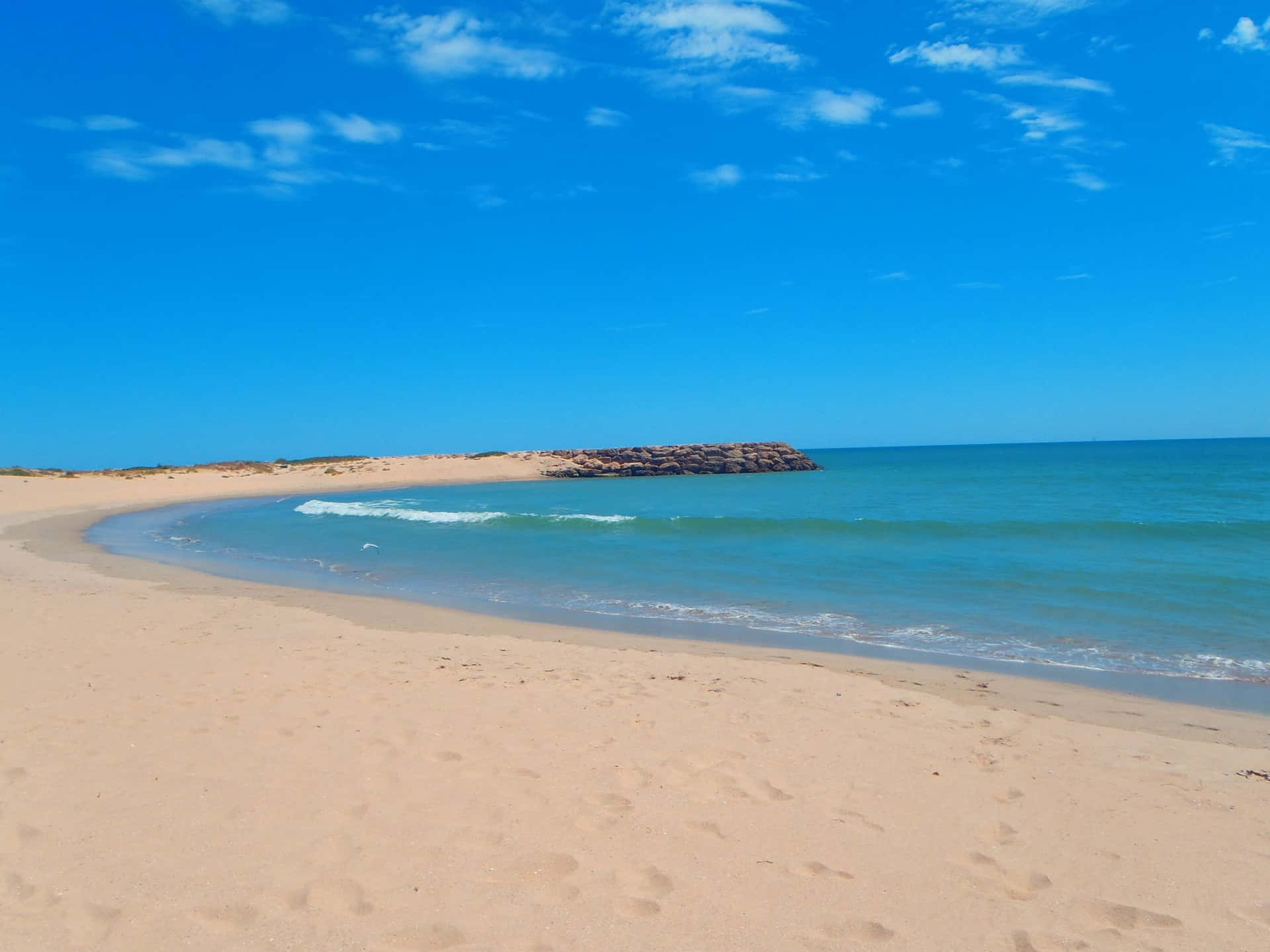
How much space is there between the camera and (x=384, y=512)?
89.9 feet

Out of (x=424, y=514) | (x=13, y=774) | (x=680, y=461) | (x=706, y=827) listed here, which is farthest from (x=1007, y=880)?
(x=680, y=461)

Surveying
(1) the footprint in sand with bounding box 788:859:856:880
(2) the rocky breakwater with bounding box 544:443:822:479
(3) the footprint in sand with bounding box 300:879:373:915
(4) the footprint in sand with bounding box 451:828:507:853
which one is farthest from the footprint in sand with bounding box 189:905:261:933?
(2) the rocky breakwater with bounding box 544:443:822:479

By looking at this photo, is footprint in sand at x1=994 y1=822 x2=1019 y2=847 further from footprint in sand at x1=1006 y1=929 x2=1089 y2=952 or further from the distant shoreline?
the distant shoreline

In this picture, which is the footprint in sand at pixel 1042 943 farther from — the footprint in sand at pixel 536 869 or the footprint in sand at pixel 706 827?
the footprint in sand at pixel 536 869

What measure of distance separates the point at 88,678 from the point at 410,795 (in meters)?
3.86

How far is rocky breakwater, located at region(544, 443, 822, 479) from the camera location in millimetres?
55344

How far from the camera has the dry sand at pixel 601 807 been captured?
3025 millimetres

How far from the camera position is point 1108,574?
42.9 feet

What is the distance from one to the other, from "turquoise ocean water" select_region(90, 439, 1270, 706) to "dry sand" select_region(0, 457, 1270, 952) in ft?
7.30

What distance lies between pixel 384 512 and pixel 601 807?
81.9 ft

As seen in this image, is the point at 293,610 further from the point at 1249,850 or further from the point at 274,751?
the point at 1249,850

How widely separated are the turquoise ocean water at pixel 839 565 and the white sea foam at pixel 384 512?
0.62 ft

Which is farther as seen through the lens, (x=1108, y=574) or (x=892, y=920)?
(x=1108, y=574)

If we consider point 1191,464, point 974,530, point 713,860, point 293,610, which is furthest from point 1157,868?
point 1191,464
